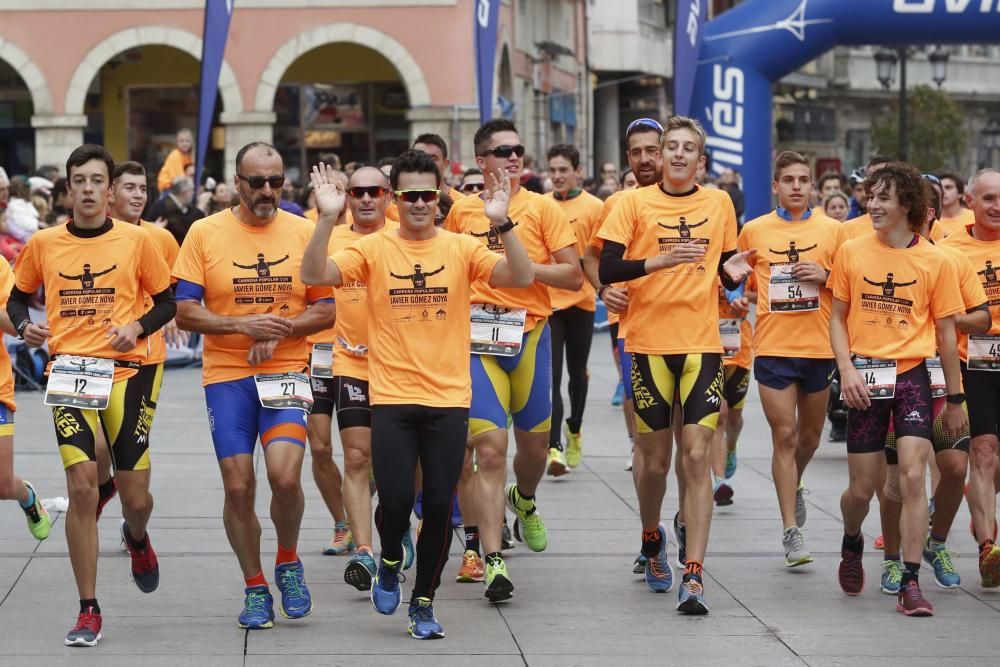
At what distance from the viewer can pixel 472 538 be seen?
8789 mm

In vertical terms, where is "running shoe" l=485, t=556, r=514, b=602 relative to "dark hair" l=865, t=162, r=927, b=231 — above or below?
below

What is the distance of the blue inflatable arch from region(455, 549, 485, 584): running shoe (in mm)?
11418

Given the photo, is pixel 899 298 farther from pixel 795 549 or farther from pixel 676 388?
pixel 795 549

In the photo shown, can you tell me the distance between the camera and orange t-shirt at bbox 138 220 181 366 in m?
7.99

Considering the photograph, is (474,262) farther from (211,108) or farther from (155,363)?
(211,108)

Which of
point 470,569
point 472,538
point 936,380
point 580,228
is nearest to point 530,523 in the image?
point 472,538

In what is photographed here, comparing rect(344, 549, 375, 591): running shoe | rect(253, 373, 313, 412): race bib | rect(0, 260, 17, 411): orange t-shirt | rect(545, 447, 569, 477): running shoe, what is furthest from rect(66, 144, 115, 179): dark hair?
rect(545, 447, 569, 477): running shoe

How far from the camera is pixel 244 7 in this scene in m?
33.2

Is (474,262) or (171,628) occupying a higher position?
(474,262)

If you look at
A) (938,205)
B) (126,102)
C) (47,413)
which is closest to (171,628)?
(938,205)

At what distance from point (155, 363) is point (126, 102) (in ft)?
95.9

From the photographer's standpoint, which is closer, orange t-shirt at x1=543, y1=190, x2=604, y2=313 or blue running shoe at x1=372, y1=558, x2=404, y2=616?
blue running shoe at x1=372, y1=558, x2=404, y2=616

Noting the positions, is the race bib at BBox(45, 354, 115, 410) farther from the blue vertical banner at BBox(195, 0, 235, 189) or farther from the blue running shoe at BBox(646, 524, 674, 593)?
the blue vertical banner at BBox(195, 0, 235, 189)

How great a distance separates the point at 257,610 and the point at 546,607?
1.29 meters
